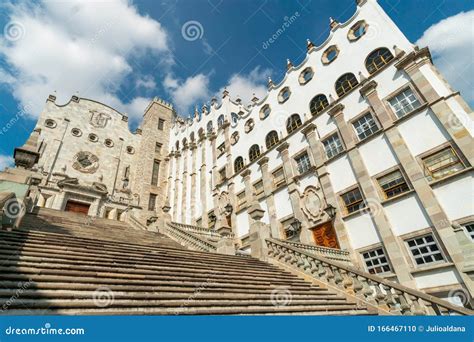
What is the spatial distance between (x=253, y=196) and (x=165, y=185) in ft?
47.3

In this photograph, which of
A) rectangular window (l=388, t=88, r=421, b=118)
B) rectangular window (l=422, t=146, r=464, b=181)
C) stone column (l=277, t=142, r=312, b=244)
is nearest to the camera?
rectangular window (l=422, t=146, r=464, b=181)

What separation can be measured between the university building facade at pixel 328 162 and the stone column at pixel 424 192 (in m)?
→ 0.05

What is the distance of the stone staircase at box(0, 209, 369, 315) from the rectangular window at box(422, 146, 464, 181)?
8.30 metres

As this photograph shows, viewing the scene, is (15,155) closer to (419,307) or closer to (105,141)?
(419,307)

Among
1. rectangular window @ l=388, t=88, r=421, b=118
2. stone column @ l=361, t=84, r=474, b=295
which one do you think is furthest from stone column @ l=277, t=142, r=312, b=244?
rectangular window @ l=388, t=88, r=421, b=118

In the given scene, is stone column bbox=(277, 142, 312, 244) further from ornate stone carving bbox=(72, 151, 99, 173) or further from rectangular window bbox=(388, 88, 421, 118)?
ornate stone carving bbox=(72, 151, 99, 173)

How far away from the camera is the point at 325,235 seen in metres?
15.3

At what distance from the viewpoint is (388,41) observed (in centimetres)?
1556

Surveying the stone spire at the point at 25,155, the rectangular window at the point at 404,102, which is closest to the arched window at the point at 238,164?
the rectangular window at the point at 404,102

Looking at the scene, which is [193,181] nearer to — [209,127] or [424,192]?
[209,127]

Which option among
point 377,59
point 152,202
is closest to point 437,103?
point 377,59

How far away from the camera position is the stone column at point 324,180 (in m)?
14.1

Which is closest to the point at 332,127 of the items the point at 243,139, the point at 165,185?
the point at 243,139

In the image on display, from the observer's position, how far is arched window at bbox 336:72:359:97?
16.8 meters
